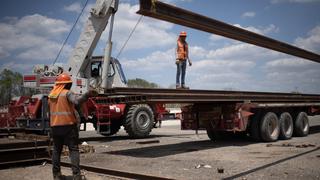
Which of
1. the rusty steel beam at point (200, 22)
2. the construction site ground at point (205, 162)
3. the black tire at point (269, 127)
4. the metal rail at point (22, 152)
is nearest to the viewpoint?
the construction site ground at point (205, 162)

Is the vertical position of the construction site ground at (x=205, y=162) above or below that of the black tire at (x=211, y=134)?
below

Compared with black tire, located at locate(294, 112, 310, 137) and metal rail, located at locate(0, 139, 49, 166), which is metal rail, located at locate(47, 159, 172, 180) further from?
black tire, located at locate(294, 112, 310, 137)

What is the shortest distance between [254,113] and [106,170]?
684cm

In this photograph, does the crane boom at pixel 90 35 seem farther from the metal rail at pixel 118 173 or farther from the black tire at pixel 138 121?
the metal rail at pixel 118 173

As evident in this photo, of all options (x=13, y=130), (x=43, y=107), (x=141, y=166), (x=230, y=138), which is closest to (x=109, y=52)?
(x=43, y=107)

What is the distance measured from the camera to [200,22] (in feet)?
33.1

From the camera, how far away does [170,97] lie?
388 inches

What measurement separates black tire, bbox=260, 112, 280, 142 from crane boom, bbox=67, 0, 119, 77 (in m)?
6.53

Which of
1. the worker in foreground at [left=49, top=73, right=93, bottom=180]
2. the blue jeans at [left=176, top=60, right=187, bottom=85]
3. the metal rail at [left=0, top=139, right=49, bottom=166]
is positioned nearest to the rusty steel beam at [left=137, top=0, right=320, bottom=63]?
the blue jeans at [left=176, top=60, right=187, bottom=85]

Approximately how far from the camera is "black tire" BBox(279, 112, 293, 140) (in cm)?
1355

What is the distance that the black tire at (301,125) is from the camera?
48.4 feet

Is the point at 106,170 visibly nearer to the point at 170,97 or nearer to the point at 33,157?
the point at 33,157

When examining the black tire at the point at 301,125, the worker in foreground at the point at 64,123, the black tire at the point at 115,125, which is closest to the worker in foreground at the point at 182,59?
the black tire at the point at 115,125

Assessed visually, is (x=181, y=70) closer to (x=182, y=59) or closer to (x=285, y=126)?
(x=182, y=59)
